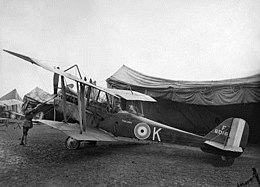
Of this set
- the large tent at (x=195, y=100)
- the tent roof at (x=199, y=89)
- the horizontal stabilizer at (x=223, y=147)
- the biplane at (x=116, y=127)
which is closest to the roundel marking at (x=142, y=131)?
the biplane at (x=116, y=127)

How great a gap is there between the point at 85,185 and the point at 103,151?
2033 mm

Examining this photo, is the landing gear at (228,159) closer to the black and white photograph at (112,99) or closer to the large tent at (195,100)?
the black and white photograph at (112,99)

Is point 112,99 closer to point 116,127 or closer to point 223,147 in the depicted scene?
point 116,127

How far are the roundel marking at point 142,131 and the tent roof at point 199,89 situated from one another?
2.39m

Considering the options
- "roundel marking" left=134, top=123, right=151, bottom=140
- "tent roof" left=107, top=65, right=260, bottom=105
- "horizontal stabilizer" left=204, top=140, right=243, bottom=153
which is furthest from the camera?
"tent roof" left=107, top=65, right=260, bottom=105

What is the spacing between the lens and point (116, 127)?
4582 millimetres

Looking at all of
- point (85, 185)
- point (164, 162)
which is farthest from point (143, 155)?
point (85, 185)

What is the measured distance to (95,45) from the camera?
473 centimetres

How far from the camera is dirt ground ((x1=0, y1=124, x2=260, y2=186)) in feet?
8.70

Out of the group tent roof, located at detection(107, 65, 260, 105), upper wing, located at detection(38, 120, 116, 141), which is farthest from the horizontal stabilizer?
upper wing, located at detection(38, 120, 116, 141)

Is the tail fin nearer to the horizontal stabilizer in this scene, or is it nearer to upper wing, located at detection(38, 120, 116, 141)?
the horizontal stabilizer

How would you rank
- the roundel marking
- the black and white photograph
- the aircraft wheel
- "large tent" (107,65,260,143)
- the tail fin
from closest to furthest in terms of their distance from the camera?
the black and white photograph < the tail fin < the roundel marking < the aircraft wheel < "large tent" (107,65,260,143)

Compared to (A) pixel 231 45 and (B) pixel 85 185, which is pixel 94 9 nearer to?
(A) pixel 231 45

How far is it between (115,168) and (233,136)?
2068 mm
